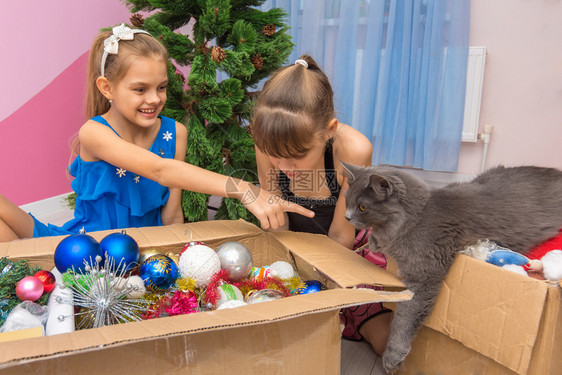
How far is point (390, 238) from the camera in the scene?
90 centimetres

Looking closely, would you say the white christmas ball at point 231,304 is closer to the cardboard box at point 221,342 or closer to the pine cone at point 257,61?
the cardboard box at point 221,342

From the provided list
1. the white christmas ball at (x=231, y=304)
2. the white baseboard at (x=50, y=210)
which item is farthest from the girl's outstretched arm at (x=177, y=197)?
the white baseboard at (x=50, y=210)

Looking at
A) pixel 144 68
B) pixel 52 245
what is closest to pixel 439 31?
pixel 144 68

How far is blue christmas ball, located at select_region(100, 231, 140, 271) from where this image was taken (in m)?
0.91

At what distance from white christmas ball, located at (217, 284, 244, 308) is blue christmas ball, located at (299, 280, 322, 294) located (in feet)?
0.46

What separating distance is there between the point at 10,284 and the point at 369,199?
78cm

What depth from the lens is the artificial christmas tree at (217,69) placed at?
1.50 m

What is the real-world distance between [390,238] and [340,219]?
1.15 feet

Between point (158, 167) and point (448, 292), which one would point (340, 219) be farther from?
point (158, 167)

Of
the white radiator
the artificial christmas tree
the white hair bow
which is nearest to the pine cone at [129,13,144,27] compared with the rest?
the artificial christmas tree

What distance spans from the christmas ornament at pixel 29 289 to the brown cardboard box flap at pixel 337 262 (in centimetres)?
54

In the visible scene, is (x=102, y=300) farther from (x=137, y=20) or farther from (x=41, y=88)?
(x=41, y=88)

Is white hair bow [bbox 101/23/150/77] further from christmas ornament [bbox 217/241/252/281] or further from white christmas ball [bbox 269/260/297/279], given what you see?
white christmas ball [bbox 269/260/297/279]

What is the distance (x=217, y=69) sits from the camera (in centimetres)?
157
